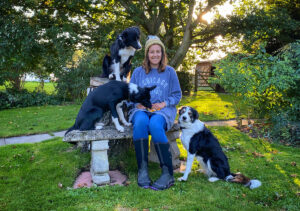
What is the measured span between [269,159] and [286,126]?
1895 mm

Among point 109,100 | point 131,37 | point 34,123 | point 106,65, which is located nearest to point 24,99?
point 34,123

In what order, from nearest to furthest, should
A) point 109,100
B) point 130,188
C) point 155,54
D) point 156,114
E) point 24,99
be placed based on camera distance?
point 130,188 < point 109,100 < point 156,114 < point 155,54 < point 24,99

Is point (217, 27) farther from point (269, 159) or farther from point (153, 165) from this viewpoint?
point (153, 165)

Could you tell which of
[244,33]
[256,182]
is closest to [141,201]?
[256,182]

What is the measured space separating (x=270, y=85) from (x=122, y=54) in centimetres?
404

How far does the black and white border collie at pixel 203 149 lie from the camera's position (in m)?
3.23

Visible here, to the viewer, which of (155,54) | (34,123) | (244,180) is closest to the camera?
(244,180)

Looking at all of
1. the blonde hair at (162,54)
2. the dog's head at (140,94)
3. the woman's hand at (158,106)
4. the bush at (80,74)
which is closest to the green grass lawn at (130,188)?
the woman's hand at (158,106)

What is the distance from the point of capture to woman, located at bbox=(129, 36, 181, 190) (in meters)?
3.14

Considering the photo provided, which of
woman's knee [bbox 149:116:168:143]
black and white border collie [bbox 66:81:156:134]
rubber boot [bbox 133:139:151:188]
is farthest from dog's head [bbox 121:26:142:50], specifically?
rubber boot [bbox 133:139:151:188]

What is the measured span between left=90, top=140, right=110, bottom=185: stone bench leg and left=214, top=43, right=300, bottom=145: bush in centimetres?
400

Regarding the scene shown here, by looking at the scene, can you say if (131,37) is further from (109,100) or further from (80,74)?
(80,74)

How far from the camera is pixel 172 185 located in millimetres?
3107

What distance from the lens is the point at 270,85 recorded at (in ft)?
19.1
